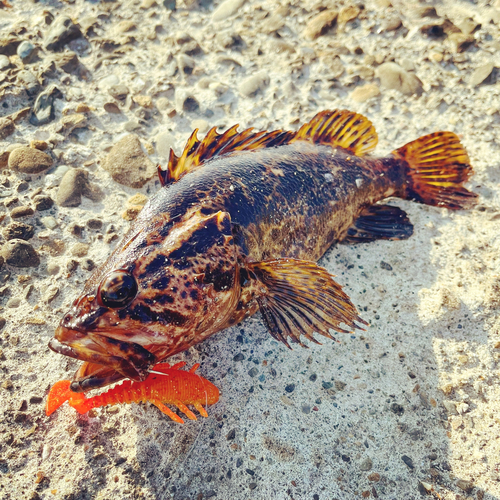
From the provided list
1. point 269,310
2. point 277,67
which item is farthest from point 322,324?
point 277,67

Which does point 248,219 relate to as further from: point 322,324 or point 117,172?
point 117,172

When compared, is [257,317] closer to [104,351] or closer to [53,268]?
[104,351]

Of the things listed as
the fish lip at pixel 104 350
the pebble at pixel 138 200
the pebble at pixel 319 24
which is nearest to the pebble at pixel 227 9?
the pebble at pixel 319 24

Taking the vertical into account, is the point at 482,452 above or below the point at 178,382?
below

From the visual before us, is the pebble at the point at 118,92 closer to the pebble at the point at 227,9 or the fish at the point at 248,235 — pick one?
the pebble at the point at 227,9

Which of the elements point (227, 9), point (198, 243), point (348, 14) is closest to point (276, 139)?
point (198, 243)

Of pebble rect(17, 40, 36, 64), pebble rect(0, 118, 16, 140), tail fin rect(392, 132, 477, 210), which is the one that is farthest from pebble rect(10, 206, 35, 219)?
tail fin rect(392, 132, 477, 210)
